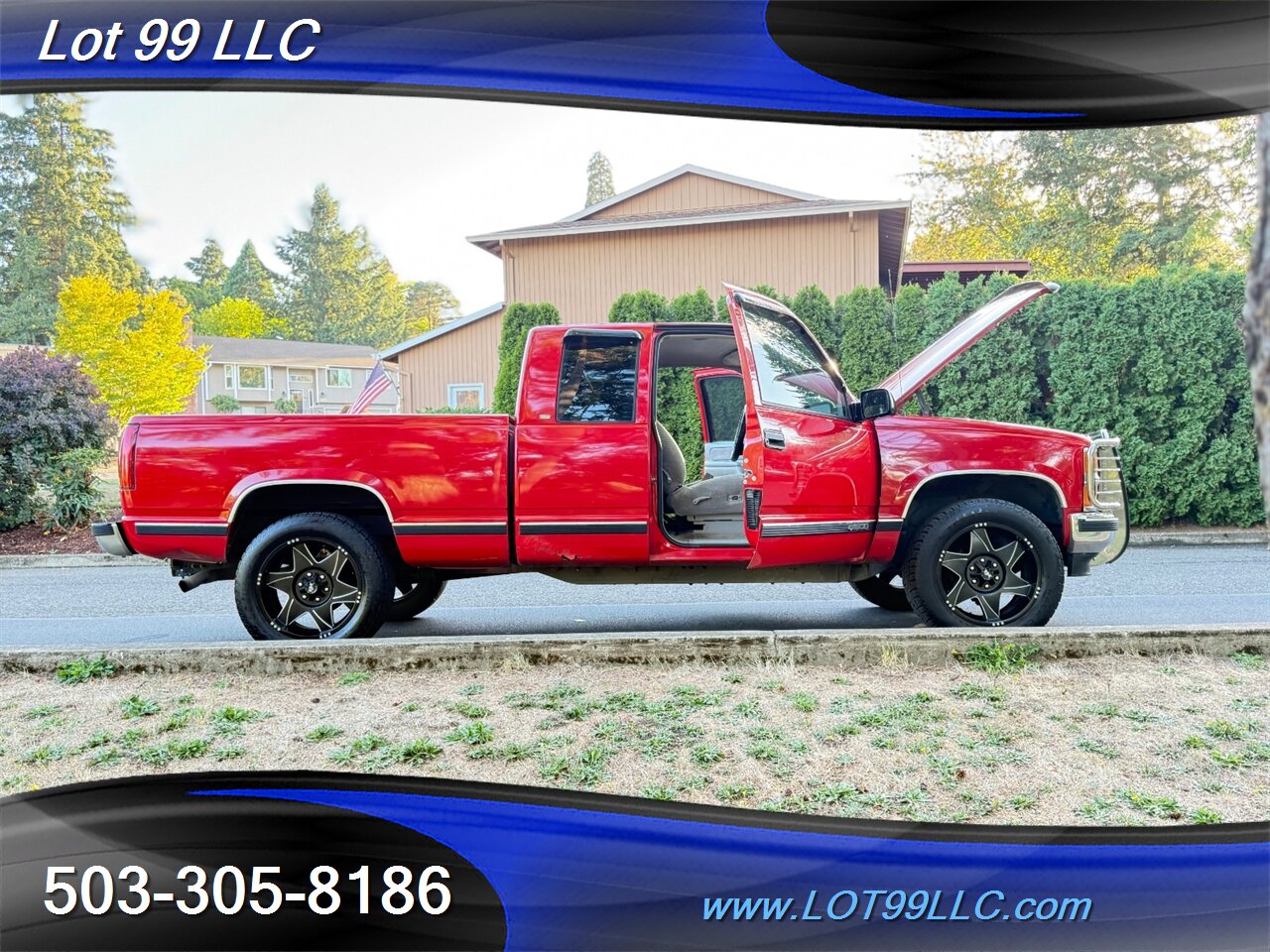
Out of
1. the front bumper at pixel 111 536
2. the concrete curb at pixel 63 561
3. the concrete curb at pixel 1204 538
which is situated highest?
the front bumper at pixel 111 536

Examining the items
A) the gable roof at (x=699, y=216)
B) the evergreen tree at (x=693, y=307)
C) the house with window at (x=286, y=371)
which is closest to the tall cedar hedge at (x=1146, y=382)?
the evergreen tree at (x=693, y=307)

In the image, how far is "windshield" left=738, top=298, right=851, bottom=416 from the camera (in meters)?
4.71

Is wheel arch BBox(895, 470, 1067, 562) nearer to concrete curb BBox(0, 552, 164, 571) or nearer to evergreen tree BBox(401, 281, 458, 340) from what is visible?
concrete curb BBox(0, 552, 164, 571)

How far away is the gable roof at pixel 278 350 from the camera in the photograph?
29234 millimetres

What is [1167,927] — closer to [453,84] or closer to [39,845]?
[39,845]

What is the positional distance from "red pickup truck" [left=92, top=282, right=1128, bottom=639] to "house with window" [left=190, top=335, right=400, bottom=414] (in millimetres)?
24501

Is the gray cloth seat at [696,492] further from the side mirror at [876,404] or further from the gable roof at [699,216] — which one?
the gable roof at [699,216]

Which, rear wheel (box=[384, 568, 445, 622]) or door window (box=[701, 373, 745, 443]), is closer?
rear wheel (box=[384, 568, 445, 622])

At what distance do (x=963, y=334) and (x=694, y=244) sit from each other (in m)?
9.50

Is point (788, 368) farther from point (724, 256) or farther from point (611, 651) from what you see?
point (724, 256)

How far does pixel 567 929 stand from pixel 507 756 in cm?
122

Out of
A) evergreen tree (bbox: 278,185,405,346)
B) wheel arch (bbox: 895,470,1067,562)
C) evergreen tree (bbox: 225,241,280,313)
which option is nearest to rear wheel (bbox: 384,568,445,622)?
wheel arch (bbox: 895,470,1067,562)

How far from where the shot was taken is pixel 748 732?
124 inches

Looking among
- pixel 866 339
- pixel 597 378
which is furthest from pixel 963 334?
pixel 866 339
